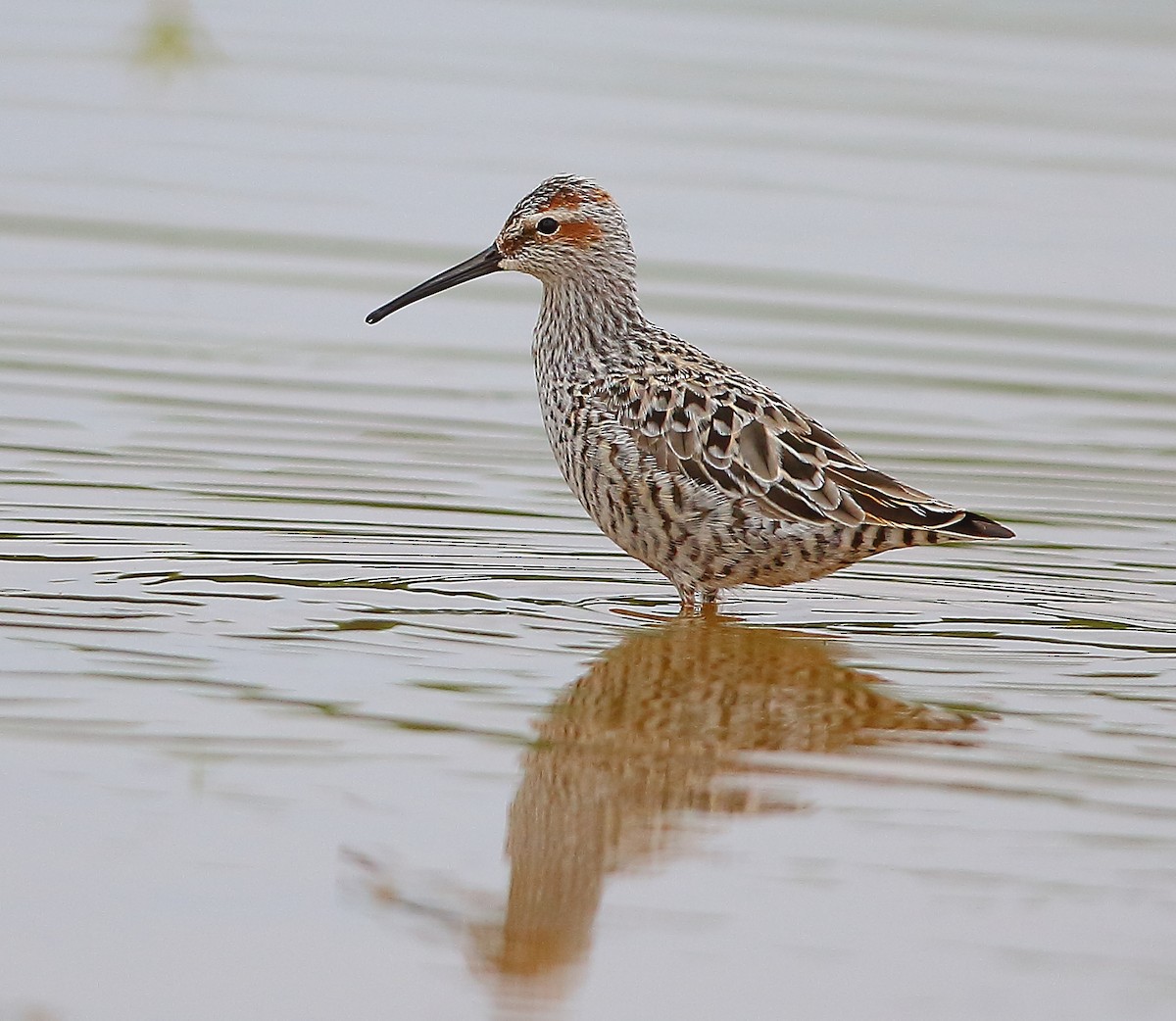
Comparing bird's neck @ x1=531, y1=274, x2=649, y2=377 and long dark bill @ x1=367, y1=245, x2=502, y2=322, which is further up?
long dark bill @ x1=367, y1=245, x2=502, y2=322

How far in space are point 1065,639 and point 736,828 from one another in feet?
7.10

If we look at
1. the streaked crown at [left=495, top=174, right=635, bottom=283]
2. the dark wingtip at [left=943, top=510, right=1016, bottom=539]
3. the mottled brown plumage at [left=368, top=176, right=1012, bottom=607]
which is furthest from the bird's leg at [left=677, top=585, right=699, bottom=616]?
the streaked crown at [left=495, top=174, right=635, bottom=283]

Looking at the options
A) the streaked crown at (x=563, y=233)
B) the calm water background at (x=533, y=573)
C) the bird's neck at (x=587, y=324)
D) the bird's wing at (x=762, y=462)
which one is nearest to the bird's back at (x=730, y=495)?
the bird's wing at (x=762, y=462)

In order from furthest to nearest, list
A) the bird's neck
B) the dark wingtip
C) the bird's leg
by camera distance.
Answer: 1. the bird's neck
2. the bird's leg
3. the dark wingtip

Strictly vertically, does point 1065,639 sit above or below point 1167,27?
below

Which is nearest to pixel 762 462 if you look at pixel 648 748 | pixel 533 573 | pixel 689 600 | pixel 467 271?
pixel 689 600

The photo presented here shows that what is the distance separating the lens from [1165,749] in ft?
20.4

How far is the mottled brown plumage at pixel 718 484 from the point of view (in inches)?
299

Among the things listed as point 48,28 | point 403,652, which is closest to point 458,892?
point 403,652

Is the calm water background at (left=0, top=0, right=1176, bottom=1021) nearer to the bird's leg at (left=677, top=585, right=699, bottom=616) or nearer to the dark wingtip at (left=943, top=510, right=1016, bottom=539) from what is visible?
the bird's leg at (left=677, top=585, right=699, bottom=616)

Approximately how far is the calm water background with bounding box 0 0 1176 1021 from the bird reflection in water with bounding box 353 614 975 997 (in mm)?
20

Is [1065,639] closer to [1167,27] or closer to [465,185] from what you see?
[465,185]

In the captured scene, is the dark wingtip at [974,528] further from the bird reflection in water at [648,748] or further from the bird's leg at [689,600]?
the bird's leg at [689,600]

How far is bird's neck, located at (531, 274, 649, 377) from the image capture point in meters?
8.20
